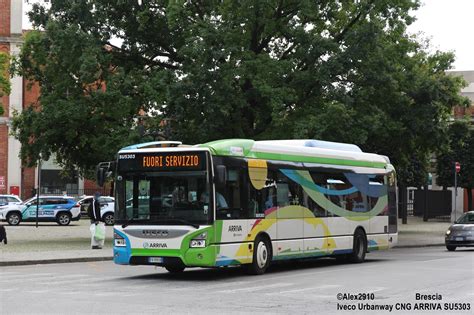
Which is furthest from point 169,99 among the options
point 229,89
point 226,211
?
point 226,211

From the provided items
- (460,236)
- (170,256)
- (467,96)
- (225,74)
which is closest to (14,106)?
(467,96)

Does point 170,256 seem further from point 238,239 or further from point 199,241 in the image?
point 238,239

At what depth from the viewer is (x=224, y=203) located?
56.7ft

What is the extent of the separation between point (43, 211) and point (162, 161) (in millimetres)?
32209

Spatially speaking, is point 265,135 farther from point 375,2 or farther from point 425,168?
point 425,168

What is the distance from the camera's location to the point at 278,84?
29203 mm

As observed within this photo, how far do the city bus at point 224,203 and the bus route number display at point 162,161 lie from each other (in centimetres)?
2

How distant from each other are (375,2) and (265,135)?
6713 millimetres

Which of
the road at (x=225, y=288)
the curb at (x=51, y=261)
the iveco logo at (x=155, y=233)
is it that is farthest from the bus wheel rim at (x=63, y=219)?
the iveco logo at (x=155, y=233)

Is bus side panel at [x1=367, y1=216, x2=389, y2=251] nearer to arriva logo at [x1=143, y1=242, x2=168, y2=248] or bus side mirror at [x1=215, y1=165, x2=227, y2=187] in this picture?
bus side mirror at [x1=215, y1=165, x2=227, y2=187]

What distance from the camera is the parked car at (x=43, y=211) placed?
47312 mm

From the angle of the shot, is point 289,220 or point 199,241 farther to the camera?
point 289,220

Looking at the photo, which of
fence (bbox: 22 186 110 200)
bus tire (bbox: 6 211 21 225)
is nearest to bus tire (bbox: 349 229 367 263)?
bus tire (bbox: 6 211 21 225)

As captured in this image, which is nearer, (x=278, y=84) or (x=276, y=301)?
(x=276, y=301)
